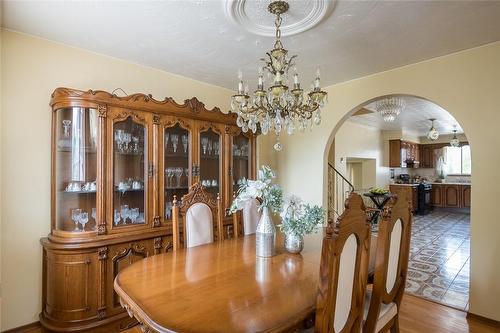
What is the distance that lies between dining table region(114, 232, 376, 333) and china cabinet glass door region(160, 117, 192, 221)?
0.96m

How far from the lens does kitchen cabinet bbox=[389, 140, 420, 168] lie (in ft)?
25.3

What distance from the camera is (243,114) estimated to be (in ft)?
6.54

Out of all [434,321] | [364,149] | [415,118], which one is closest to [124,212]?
[434,321]

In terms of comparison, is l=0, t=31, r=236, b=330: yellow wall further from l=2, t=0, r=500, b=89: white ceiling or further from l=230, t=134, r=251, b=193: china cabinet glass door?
l=230, t=134, r=251, b=193: china cabinet glass door

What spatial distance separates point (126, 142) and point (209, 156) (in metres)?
0.93

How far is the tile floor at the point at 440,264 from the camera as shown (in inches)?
113

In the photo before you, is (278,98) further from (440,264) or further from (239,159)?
(440,264)

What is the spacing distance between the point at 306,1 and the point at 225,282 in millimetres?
1799

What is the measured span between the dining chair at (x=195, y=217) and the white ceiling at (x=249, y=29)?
4.30 ft

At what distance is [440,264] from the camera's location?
147 inches

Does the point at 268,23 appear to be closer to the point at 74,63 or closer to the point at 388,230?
the point at 388,230

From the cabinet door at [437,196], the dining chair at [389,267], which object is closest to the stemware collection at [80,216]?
the dining chair at [389,267]

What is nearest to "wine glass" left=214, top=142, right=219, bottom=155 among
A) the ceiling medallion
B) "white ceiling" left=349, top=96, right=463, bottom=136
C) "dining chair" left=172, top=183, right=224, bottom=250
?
"dining chair" left=172, top=183, right=224, bottom=250

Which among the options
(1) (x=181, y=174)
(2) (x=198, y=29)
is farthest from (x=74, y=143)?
(2) (x=198, y=29)
